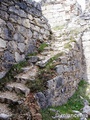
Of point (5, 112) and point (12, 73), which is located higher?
point (12, 73)

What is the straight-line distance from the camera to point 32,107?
4910mm

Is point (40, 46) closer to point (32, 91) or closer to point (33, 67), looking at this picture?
point (33, 67)

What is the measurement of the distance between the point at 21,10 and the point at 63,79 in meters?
2.49

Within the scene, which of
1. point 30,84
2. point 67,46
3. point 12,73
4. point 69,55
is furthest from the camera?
point 67,46

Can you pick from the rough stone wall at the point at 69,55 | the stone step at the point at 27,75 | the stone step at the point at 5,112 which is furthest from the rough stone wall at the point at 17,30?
the stone step at the point at 5,112

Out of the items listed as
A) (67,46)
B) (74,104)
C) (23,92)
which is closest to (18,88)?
(23,92)

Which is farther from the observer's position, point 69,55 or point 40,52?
point 40,52

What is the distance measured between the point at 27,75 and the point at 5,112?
5.30ft

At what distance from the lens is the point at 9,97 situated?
5.03 meters

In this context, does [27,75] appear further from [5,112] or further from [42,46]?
[42,46]

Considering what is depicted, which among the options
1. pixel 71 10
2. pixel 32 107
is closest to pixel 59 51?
pixel 32 107

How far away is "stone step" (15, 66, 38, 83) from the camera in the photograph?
5.81 metres

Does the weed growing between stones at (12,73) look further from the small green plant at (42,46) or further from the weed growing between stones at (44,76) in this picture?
the small green plant at (42,46)

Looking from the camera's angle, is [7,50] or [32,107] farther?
[7,50]
